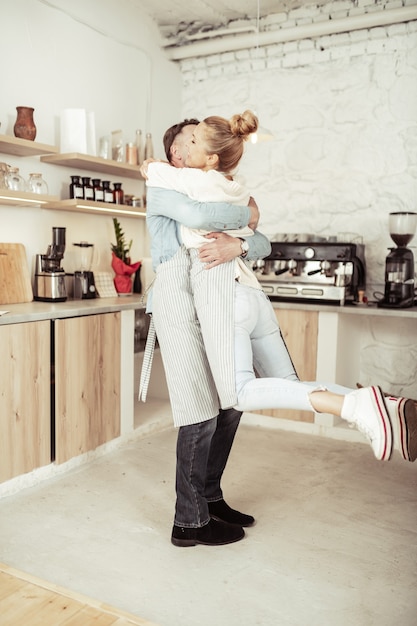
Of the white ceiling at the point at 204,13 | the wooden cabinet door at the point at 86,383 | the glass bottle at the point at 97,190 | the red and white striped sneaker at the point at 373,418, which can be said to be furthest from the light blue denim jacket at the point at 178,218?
the white ceiling at the point at 204,13

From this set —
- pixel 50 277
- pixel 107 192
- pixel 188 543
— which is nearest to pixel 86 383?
pixel 50 277

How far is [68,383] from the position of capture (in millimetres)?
2982

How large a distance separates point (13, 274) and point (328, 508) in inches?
81.0

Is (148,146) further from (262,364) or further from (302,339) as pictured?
(262,364)

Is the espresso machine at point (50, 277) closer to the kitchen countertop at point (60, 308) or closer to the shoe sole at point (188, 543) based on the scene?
the kitchen countertop at point (60, 308)

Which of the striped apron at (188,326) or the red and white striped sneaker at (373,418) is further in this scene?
the striped apron at (188,326)

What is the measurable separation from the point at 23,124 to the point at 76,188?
504 mm

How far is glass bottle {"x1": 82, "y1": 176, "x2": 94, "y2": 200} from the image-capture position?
12.0ft

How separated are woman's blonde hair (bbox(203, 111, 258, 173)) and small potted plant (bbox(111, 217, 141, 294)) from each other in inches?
75.7

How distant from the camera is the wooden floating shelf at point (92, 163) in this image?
136 inches

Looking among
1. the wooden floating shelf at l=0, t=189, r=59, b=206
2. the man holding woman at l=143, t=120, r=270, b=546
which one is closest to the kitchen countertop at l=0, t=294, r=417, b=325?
the wooden floating shelf at l=0, t=189, r=59, b=206

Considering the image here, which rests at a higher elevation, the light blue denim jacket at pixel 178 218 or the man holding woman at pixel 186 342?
the light blue denim jacket at pixel 178 218

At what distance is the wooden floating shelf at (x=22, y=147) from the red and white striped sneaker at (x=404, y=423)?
2336 millimetres

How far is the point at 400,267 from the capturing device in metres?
3.60
